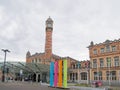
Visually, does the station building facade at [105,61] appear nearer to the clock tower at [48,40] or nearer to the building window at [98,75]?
the building window at [98,75]

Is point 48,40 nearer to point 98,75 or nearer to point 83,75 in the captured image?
point 83,75

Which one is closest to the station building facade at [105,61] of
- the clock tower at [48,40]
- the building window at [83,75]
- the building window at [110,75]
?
the building window at [110,75]

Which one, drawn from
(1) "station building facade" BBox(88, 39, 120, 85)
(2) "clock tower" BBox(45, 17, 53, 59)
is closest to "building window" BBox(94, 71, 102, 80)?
(1) "station building facade" BBox(88, 39, 120, 85)

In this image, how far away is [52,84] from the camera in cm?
4691

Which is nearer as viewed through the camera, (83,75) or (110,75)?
(110,75)

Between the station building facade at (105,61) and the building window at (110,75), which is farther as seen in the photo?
the building window at (110,75)

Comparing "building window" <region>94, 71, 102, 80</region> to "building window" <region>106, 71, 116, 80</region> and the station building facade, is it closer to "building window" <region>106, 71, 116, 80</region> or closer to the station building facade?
the station building facade

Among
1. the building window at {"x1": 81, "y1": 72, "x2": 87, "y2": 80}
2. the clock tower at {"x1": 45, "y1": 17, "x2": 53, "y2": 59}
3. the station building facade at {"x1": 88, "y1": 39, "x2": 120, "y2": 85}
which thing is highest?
the clock tower at {"x1": 45, "y1": 17, "x2": 53, "y2": 59}

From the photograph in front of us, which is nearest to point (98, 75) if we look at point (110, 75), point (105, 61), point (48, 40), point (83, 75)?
point (110, 75)

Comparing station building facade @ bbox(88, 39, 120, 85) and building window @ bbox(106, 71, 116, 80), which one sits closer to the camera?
station building facade @ bbox(88, 39, 120, 85)

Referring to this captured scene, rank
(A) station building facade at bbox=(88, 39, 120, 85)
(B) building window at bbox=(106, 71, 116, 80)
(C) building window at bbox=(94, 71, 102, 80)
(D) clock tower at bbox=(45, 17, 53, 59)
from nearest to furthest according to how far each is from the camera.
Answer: (A) station building facade at bbox=(88, 39, 120, 85) < (B) building window at bbox=(106, 71, 116, 80) < (C) building window at bbox=(94, 71, 102, 80) < (D) clock tower at bbox=(45, 17, 53, 59)

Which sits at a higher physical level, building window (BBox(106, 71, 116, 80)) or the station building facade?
the station building facade

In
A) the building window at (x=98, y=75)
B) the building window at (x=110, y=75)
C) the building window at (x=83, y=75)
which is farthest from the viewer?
the building window at (x=83, y=75)

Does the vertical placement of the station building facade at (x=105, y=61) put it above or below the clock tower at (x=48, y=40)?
below
